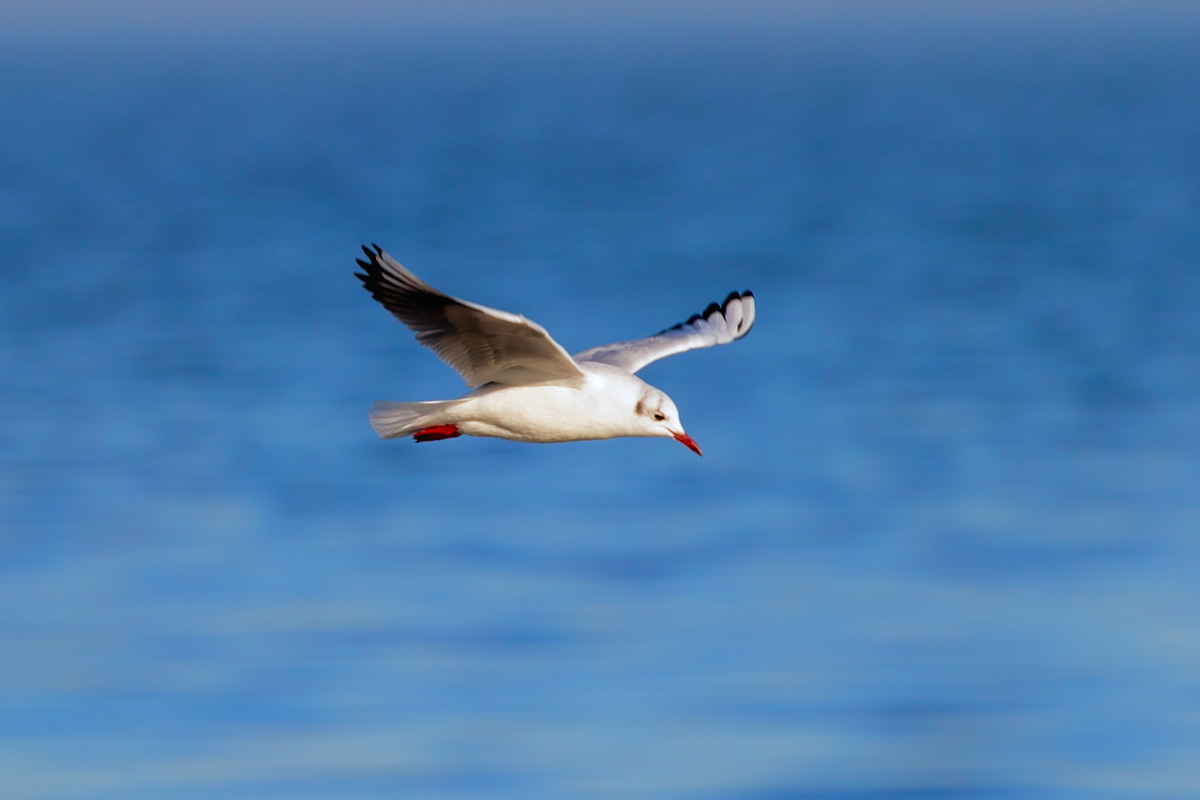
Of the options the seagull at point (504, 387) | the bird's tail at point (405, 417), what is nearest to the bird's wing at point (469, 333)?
the seagull at point (504, 387)

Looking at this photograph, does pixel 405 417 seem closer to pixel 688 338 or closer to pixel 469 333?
pixel 469 333

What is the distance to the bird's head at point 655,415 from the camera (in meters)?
9.80

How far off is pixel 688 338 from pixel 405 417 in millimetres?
2397

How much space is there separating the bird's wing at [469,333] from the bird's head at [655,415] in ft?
1.20

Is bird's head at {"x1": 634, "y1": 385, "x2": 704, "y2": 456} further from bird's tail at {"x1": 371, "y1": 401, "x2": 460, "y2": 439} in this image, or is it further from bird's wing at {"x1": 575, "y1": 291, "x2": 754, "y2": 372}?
bird's wing at {"x1": 575, "y1": 291, "x2": 754, "y2": 372}

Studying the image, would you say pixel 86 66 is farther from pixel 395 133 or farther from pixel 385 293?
pixel 385 293

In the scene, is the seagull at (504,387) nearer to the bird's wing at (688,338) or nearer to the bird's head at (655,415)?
the bird's head at (655,415)

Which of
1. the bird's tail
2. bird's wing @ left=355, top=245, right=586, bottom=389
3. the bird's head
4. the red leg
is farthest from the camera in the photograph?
the red leg

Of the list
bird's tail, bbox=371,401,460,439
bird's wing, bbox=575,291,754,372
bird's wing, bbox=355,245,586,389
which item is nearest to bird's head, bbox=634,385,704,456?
bird's wing, bbox=355,245,586,389

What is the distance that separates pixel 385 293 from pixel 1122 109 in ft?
210

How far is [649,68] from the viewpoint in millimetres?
118625

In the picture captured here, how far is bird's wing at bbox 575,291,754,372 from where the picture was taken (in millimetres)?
11375

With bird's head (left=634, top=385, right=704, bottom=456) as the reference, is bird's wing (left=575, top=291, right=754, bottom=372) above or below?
above

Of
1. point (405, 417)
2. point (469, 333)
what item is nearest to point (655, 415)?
point (469, 333)
